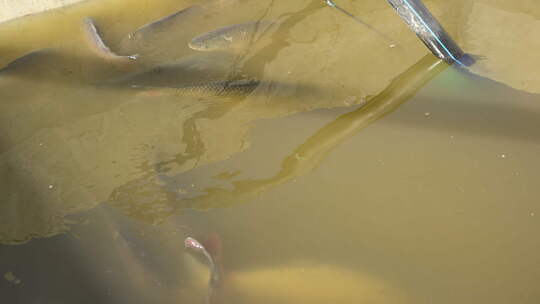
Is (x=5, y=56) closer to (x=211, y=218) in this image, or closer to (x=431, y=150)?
(x=211, y=218)

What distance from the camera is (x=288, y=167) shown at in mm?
2623

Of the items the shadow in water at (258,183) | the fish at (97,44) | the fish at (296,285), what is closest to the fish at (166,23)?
the fish at (97,44)

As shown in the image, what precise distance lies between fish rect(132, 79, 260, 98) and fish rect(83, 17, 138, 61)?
1.35 ft

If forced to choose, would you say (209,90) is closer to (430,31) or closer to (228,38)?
(228,38)

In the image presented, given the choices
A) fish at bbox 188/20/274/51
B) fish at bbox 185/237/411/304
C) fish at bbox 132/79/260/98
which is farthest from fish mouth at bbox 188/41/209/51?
fish at bbox 185/237/411/304

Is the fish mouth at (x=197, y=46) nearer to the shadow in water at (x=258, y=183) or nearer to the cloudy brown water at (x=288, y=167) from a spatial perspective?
the cloudy brown water at (x=288, y=167)

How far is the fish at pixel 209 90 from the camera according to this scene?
3154 millimetres

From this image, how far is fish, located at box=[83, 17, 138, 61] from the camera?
353 cm

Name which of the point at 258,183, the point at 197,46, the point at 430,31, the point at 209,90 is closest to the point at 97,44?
the point at 197,46

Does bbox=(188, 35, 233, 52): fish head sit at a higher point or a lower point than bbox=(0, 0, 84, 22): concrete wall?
lower

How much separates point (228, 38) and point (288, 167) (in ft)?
4.08

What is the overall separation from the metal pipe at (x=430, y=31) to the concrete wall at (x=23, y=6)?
2264 mm

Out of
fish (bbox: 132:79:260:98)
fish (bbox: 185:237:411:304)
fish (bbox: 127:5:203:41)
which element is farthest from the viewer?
fish (bbox: 127:5:203:41)

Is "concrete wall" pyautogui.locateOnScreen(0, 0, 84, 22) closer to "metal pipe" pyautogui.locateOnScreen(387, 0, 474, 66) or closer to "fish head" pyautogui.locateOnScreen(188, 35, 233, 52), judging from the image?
"fish head" pyautogui.locateOnScreen(188, 35, 233, 52)
